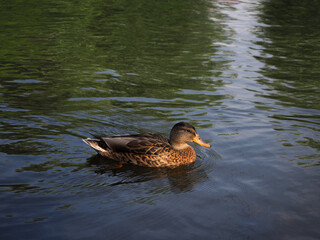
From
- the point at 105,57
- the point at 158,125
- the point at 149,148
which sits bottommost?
the point at 158,125

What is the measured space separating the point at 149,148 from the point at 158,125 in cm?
160

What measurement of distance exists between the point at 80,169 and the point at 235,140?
9.77 feet

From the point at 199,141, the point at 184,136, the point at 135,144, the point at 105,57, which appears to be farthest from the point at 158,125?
the point at 105,57

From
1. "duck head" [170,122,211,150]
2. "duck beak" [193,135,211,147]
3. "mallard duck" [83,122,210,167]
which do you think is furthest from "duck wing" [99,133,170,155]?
"duck beak" [193,135,211,147]

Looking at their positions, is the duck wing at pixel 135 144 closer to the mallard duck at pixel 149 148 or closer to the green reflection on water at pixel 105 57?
the mallard duck at pixel 149 148

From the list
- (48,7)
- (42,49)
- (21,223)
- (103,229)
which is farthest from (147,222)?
(48,7)

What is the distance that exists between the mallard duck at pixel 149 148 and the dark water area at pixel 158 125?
0.55ft

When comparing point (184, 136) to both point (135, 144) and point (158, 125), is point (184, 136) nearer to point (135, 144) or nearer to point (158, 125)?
point (135, 144)

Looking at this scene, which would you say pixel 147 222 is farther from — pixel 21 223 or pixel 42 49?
pixel 42 49

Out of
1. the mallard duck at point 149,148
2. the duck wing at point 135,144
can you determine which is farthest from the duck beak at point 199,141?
the duck wing at point 135,144

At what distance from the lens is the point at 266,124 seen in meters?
9.73

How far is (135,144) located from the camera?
313 inches

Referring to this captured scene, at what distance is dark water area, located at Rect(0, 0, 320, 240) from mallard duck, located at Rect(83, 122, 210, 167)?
0.17m

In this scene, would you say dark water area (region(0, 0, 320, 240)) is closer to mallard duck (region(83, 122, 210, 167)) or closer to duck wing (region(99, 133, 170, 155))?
mallard duck (region(83, 122, 210, 167))
